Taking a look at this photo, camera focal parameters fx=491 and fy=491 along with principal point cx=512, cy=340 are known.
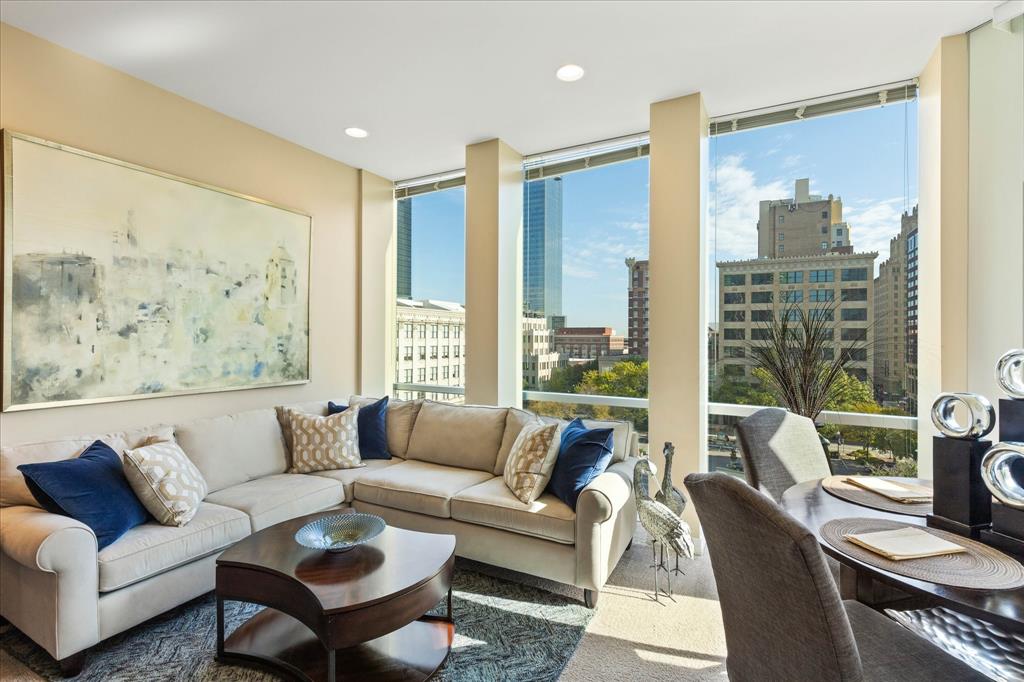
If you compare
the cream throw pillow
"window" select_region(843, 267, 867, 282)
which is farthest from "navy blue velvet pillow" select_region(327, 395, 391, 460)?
"window" select_region(843, 267, 867, 282)

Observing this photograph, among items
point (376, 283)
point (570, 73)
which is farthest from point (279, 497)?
point (570, 73)

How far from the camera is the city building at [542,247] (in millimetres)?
4199

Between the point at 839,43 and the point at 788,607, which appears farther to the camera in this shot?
the point at 839,43

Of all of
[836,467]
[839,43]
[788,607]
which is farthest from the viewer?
[836,467]

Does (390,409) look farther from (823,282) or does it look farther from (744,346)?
(823,282)

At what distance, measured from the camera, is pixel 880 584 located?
5.69 feet

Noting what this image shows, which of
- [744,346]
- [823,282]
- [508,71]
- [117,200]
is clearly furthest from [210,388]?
[823,282]

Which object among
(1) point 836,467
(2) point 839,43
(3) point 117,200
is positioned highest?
(2) point 839,43

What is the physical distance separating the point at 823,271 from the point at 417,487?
2.96 m

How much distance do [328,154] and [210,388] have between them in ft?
7.15

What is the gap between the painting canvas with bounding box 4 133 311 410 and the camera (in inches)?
98.9

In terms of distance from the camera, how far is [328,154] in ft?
13.9

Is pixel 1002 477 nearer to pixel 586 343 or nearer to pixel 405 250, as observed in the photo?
pixel 586 343

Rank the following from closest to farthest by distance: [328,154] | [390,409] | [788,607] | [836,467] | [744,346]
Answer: [788,607] → [836,467] → [744,346] → [390,409] → [328,154]
